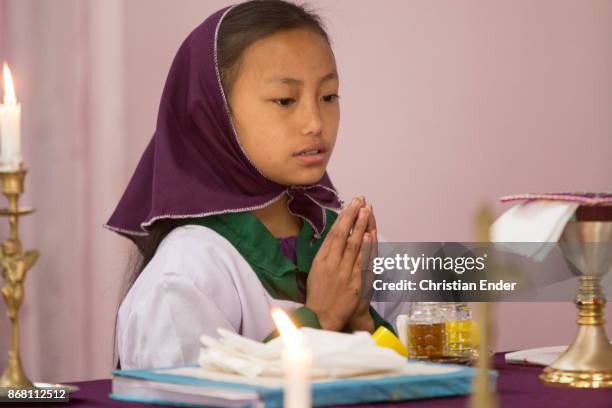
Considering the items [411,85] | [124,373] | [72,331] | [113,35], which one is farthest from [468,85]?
[124,373]

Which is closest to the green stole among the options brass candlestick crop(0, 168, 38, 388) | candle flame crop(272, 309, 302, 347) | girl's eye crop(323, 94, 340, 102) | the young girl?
the young girl

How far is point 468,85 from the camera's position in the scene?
10.4 ft

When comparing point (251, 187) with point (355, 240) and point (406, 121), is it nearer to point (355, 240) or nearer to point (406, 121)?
point (355, 240)

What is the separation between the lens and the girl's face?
1.76 metres

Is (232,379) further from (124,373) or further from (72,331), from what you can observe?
(72,331)

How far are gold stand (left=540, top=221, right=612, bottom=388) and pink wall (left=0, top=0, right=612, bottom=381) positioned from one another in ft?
6.13

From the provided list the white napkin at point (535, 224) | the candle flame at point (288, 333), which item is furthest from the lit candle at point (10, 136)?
the white napkin at point (535, 224)

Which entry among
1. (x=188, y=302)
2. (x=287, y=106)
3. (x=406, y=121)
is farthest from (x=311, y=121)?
(x=406, y=121)

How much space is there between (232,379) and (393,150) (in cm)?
219

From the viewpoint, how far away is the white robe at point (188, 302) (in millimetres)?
1518

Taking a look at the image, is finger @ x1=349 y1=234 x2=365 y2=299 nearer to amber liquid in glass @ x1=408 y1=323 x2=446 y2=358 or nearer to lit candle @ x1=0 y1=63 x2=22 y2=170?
amber liquid in glass @ x1=408 y1=323 x2=446 y2=358

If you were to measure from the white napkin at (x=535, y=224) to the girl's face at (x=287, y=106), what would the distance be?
56 centimetres

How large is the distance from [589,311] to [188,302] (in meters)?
0.60

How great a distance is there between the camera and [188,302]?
1.57 m
